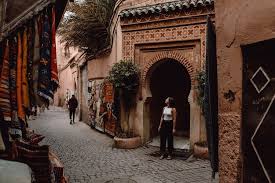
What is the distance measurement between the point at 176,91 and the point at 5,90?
971cm

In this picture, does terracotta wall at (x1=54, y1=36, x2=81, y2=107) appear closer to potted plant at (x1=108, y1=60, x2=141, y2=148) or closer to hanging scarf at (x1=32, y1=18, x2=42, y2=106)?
potted plant at (x1=108, y1=60, x2=141, y2=148)

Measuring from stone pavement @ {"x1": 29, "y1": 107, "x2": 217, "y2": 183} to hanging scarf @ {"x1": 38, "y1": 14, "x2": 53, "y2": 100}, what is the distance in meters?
3.71

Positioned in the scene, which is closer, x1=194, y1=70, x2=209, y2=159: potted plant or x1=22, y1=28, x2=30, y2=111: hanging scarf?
x1=22, y1=28, x2=30, y2=111: hanging scarf

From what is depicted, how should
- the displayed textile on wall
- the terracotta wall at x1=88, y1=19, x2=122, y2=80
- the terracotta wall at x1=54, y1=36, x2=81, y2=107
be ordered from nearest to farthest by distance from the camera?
the terracotta wall at x1=88, y1=19, x2=122, y2=80 → the displayed textile on wall → the terracotta wall at x1=54, y1=36, x2=81, y2=107

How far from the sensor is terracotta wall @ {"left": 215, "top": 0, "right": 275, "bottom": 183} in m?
3.47

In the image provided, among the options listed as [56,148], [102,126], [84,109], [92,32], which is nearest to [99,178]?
[56,148]

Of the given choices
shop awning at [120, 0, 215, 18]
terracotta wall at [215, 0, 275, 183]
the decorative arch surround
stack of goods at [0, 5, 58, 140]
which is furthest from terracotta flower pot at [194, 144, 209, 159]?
stack of goods at [0, 5, 58, 140]

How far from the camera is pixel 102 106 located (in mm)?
14945

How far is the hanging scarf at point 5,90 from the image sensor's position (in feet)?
12.4

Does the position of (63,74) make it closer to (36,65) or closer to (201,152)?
(201,152)

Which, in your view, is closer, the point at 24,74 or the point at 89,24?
the point at 24,74

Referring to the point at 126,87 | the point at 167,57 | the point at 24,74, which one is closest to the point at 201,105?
the point at 167,57

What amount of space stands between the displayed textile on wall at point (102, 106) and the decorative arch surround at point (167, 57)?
181 centimetres

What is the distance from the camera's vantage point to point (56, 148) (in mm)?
11109
